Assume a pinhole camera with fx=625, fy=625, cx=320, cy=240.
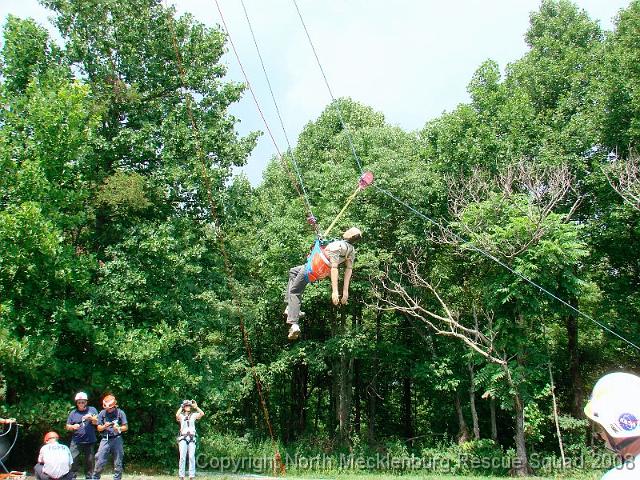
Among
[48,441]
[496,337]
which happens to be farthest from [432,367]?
[48,441]

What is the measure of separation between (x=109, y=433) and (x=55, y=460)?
6.82 feet

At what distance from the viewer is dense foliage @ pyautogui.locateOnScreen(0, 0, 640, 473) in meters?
16.8

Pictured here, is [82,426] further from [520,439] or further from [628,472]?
[520,439]

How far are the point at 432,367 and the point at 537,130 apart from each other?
10.1m

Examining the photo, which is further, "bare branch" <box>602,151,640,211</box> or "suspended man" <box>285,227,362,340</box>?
"bare branch" <box>602,151,640,211</box>

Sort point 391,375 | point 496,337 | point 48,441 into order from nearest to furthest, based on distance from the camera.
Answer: point 48,441 → point 496,337 → point 391,375

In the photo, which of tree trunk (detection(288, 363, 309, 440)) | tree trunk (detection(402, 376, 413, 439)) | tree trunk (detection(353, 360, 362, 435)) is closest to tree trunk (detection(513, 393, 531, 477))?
tree trunk (detection(402, 376, 413, 439))

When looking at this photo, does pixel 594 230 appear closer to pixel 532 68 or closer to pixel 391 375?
pixel 532 68

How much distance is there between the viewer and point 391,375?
1264 inches

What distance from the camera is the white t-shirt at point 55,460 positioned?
888 centimetres

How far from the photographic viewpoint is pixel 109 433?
11.0 metres

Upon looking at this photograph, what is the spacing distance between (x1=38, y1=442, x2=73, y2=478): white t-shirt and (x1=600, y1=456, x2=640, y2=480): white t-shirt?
8.49m

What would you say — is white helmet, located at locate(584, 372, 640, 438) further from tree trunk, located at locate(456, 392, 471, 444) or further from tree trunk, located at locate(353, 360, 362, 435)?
tree trunk, located at locate(353, 360, 362, 435)

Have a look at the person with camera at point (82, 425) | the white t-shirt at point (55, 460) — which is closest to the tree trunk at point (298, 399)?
the person with camera at point (82, 425)
